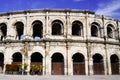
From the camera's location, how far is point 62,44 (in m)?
26.5

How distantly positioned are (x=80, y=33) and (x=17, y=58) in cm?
931

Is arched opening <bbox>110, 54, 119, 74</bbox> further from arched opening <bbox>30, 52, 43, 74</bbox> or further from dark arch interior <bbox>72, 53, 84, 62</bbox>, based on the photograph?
arched opening <bbox>30, 52, 43, 74</bbox>

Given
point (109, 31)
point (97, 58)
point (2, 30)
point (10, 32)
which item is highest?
point (2, 30)

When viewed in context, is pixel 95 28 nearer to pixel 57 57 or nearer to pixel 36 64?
pixel 57 57

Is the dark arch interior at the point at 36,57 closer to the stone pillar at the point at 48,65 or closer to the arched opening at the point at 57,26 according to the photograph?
the stone pillar at the point at 48,65

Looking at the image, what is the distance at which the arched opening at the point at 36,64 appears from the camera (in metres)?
24.9

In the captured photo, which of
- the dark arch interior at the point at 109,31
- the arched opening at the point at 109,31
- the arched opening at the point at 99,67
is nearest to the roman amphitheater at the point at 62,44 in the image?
the arched opening at the point at 99,67

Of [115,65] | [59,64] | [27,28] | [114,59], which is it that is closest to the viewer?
[59,64]

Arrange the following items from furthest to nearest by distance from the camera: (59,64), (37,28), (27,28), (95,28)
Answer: (37,28) → (95,28) → (27,28) → (59,64)

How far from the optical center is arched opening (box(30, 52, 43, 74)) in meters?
24.9

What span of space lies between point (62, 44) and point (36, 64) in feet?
13.5

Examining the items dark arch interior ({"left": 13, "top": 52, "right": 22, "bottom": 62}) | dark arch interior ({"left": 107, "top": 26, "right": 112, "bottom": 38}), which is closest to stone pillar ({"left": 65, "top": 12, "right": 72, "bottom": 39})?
dark arch interior ({"left": 107, "top": 26, "right": 112, "bottom": 38})

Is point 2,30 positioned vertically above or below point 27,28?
above

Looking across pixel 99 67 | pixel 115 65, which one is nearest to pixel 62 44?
pixel 99 67
